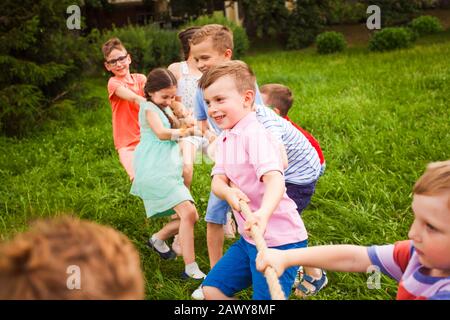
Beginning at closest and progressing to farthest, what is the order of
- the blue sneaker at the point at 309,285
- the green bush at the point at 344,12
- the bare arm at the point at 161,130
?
the blue sneaker at the point at 309,285, the bare arm at the point at 161,130, the green bush at the point at 344,12

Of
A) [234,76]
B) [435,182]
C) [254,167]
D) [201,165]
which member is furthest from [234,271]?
[201,165]

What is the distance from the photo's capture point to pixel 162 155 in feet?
12.2

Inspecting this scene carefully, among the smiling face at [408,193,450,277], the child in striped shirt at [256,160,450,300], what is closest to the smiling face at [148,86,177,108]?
the child in striped shirt at [256,160,450,300]

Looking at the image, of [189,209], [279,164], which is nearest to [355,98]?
[189,209]

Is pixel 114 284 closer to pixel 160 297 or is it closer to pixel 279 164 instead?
pixel 279 164

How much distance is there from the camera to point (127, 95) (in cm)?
429

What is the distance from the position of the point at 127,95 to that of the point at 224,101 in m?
1.90

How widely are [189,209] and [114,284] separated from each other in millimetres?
2349

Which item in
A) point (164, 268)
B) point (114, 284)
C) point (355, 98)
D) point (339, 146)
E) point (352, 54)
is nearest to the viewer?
point (114, 284)

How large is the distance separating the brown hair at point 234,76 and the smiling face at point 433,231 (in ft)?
3.75

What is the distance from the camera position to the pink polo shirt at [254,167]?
2.39 meters

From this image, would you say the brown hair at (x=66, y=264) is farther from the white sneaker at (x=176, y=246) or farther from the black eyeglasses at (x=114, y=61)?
the black eyeglasses at (x=114, y=61)

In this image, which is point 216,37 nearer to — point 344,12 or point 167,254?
point 167,254

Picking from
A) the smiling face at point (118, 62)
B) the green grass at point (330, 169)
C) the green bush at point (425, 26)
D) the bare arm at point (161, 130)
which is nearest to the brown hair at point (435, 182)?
the green grass at point (330, 169)
